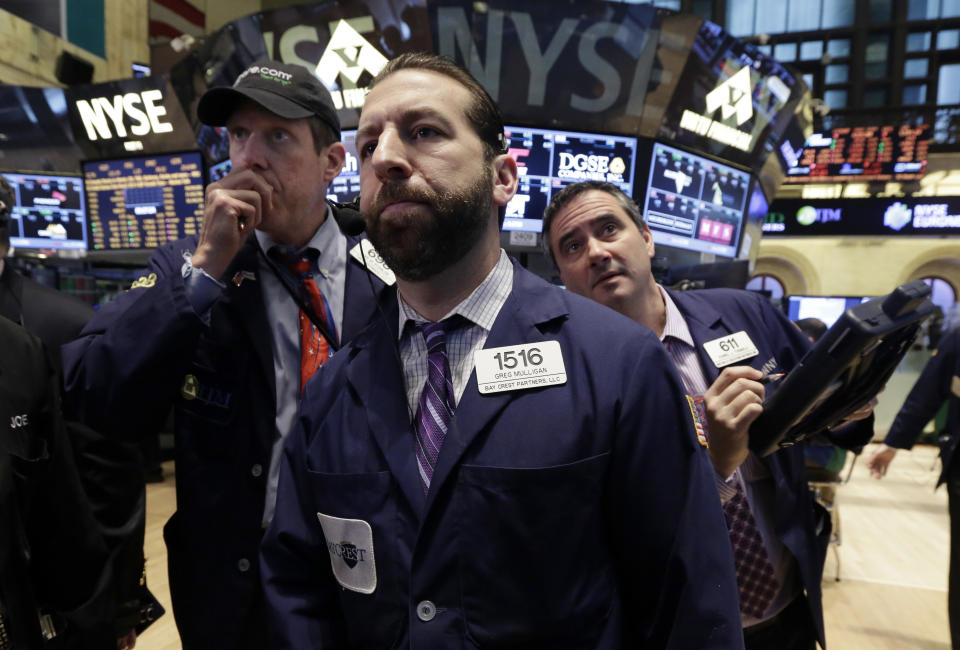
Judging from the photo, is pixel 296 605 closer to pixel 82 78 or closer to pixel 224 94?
pixel 224 94

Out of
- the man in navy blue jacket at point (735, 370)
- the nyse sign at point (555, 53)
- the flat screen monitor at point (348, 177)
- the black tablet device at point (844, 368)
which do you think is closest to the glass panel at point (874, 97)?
the nyse sign at point (555, 53)

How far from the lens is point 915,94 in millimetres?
14438

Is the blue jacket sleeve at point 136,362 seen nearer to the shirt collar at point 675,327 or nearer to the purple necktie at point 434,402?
the purple necktie at point 434,402

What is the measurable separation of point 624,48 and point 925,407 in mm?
3113

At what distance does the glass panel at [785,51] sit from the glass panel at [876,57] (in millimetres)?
1616

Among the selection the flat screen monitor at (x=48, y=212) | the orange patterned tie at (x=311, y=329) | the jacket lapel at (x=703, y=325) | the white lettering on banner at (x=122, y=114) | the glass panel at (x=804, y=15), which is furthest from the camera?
the glass panel at (x=804, y=15)

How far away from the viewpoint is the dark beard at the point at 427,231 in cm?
102

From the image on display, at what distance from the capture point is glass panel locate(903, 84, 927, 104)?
46.8 ft

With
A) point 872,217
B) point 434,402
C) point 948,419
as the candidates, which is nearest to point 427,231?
point 434,402

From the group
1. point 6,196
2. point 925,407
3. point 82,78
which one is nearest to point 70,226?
point 82,78

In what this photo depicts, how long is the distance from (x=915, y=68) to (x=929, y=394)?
1507 cm

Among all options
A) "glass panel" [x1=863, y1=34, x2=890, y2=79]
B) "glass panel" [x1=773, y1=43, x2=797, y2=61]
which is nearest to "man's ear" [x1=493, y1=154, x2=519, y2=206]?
"glass panel" [x1=773, y1=43, x2=797, y2=61]

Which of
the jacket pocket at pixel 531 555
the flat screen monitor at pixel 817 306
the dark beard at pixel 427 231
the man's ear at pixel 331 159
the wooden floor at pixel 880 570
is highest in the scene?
the man's ear at pixel 331 159

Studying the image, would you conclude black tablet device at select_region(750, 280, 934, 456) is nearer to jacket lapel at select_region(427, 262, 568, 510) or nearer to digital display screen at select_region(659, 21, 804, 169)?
jacket lapel at select_region(427, 262, 568, 510)
